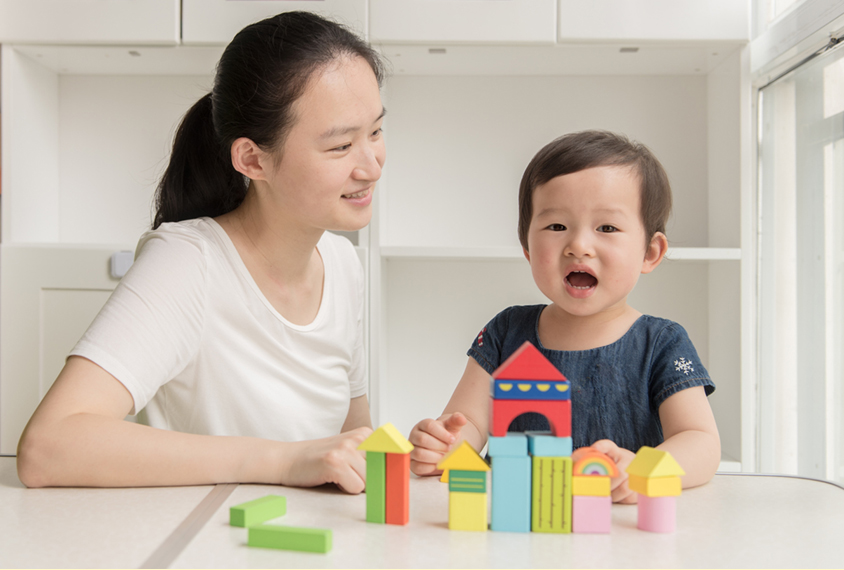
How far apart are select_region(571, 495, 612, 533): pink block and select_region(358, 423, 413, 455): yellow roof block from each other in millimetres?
155

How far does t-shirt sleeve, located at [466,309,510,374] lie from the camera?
1001 mm

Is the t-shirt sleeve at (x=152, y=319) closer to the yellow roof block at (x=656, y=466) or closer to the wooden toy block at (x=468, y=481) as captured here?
the wooden toy block at (x=468, y=481)

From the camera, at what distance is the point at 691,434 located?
0.79 metres

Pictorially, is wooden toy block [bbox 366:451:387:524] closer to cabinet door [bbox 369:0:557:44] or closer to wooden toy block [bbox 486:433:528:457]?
wooden toy block [bbox 486:433:528:457]

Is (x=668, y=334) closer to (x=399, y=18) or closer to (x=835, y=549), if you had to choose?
(x=835, y=549)

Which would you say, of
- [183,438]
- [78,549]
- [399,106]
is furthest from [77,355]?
[399,106]

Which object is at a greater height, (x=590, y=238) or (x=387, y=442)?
(x=590, y=238)

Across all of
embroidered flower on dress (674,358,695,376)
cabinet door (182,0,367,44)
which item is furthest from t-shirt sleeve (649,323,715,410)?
cabinet door (182,0,367,44)

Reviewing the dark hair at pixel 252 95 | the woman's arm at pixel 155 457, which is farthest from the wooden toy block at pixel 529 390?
the dark hair at pixel 252 95

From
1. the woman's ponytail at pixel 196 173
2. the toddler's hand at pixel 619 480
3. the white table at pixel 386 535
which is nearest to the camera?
the white table at pixel 386 535

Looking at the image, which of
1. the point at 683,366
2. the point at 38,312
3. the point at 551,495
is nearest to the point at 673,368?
the point at 683,366

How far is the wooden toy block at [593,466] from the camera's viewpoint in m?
0.56

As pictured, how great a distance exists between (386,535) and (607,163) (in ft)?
1.92

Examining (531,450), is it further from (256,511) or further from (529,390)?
(256,511)
